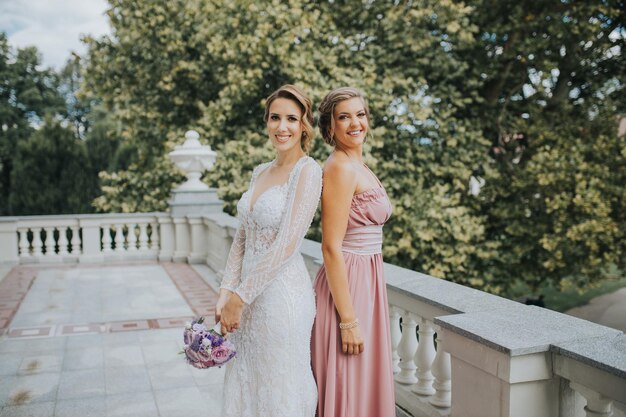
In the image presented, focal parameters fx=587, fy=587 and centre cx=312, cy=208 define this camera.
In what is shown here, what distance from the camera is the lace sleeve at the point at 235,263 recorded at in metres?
2.60

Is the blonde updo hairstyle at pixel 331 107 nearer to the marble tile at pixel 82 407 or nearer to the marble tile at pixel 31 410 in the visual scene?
the marble tile at pixel 82 407

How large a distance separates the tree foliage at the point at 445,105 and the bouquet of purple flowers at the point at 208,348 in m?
7.32

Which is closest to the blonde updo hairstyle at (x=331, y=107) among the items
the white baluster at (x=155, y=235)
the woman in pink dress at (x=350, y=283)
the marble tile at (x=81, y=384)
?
the woman in pink dress at (x=350, y=283)

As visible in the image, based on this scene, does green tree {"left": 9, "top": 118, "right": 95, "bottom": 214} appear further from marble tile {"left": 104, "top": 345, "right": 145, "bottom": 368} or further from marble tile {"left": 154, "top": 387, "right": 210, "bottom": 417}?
marble tile {"left": 154, "top": 387, "right": 210, "bottom": 417}

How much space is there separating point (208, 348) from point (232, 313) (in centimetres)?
17

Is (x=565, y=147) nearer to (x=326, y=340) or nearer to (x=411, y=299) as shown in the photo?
(x=411, y=299)

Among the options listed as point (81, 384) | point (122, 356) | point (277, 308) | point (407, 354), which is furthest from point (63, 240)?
point (277, 308)

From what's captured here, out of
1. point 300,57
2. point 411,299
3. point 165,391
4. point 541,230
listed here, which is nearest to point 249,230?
point 411,299

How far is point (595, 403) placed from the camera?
2062mm

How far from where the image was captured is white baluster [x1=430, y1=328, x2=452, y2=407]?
10.2 feet

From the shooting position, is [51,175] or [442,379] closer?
[442,379]

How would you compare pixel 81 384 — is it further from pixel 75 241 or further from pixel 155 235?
pixel 75 241

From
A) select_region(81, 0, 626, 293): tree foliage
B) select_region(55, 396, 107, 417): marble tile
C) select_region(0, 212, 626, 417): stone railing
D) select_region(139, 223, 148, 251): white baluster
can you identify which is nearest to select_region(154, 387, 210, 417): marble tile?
select_region(55, 396, 107, 417): marble tile

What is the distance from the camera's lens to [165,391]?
4051 mm
